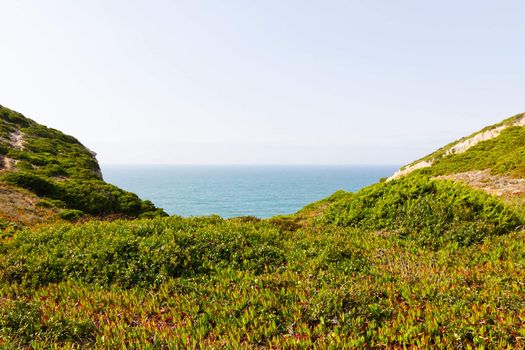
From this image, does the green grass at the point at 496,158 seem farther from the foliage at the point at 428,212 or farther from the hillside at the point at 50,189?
the hillside at the point at 50,189

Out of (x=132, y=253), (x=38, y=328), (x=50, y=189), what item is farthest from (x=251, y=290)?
(x=50, y=189)

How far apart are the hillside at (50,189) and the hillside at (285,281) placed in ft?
16.4

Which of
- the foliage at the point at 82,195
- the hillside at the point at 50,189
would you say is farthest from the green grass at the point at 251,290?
the foliage at the point at 82,195

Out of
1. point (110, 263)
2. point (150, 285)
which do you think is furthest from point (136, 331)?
point (110, 263)

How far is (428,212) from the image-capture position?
12.0m

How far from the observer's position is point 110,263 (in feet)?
29.6

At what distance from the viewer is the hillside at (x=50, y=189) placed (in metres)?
17.5

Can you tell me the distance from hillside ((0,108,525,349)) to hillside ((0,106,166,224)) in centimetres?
498

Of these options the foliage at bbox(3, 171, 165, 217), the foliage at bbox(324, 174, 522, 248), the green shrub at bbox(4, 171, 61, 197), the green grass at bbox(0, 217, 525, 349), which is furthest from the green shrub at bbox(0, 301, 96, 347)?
the green shrub at bbox(4, 171, 61, 197)

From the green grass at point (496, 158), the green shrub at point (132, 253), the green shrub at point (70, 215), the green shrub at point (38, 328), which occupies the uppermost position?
the green grass at point (496, 158)

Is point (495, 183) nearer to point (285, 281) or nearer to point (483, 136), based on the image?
point (483, 136)

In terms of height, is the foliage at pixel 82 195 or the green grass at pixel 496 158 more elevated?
the green grass at pixel 496 158

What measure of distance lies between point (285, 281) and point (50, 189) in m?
20.8

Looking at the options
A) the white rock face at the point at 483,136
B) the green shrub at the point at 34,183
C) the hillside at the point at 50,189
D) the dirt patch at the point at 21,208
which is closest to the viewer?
the dirt patch at the point at 21,208
